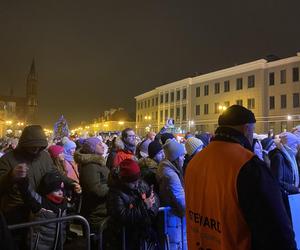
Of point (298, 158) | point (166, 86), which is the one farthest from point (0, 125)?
point (298, 158)

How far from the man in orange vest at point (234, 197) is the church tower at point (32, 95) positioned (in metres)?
156

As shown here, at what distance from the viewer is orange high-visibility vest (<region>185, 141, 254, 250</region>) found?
2.52 m

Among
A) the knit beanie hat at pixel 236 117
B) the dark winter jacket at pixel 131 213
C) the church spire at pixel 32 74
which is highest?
the church spire at pixel 32 74

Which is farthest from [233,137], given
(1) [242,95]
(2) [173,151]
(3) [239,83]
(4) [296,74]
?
(3) [239,83]

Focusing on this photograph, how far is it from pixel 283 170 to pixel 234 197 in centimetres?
406

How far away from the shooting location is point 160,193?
523cm

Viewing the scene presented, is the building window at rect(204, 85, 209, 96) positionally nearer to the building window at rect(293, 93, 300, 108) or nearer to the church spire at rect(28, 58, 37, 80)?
the building window at rect(293, 93, 300, 108)

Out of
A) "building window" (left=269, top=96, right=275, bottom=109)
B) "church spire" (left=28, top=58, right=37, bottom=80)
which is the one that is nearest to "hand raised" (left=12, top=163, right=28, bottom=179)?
"building window" (left=269, top=96, right=275, bottom=109)

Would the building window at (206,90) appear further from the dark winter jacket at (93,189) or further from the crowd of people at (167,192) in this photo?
the dark winter jacket at (93,189)

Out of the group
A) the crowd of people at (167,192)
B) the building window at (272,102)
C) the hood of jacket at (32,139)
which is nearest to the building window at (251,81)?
the building window at (272,102)

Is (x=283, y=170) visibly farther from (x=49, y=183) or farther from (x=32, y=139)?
(x=32, y=139)

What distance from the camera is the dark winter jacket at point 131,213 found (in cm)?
434

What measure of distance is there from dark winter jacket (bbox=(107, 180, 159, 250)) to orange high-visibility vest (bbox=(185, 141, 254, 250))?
54.5 inches

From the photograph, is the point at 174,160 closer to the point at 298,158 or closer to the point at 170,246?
the point at 170,246
